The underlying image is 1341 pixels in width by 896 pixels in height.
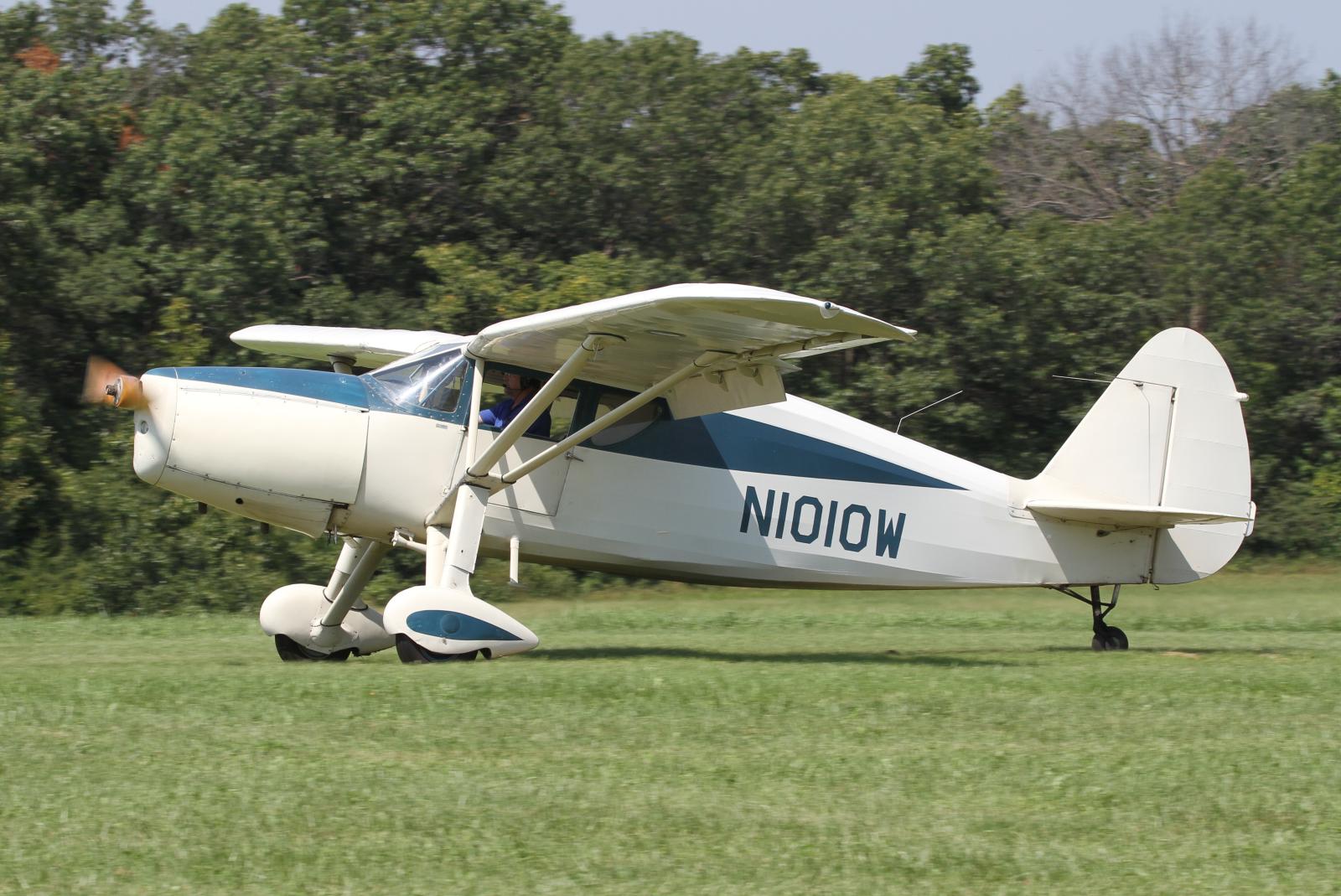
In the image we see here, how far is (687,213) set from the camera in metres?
28.8

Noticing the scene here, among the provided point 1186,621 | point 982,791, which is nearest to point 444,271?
point 1186,621

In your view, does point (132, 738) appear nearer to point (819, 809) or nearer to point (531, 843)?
point (531, 843)

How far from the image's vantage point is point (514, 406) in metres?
10.5

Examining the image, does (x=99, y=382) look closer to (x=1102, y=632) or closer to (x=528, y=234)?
(x=1102, y=632)

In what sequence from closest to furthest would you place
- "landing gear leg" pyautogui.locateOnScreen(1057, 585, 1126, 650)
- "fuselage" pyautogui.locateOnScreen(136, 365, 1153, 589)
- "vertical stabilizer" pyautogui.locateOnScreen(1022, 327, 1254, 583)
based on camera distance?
"fuselage" pyautogui.locateOnScreen(136, 365, 1153, 589) → "vertical stabilizer" pyautogui.locateOnScreen(1022, 327, 1254, 583) → "landing gear leg" pyautogui.locateOnScreen(1057, 585, 1126, 650)

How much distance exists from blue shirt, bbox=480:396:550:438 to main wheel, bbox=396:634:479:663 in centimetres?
165

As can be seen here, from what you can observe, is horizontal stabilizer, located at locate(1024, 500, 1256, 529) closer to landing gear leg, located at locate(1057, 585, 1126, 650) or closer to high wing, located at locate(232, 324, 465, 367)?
landing gear leg, located at locate(1057, 585, 1126, 650)

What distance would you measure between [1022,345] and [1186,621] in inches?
384

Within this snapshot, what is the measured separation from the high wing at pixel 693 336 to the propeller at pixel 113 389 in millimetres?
2198

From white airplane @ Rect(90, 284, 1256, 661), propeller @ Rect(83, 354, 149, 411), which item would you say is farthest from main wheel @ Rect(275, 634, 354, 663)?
propeller @ Rect(83, 354, 149, 411)

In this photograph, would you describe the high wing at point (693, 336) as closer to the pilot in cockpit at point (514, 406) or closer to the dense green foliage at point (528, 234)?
the pilot in cockpit at point (514, 406)

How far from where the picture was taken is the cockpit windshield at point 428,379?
10336 mm

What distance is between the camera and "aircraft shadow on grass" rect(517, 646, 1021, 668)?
420 inches

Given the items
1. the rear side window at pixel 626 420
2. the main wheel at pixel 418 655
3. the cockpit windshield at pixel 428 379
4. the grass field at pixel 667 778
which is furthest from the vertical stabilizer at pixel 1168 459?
the main wheel at pixel 418 655
